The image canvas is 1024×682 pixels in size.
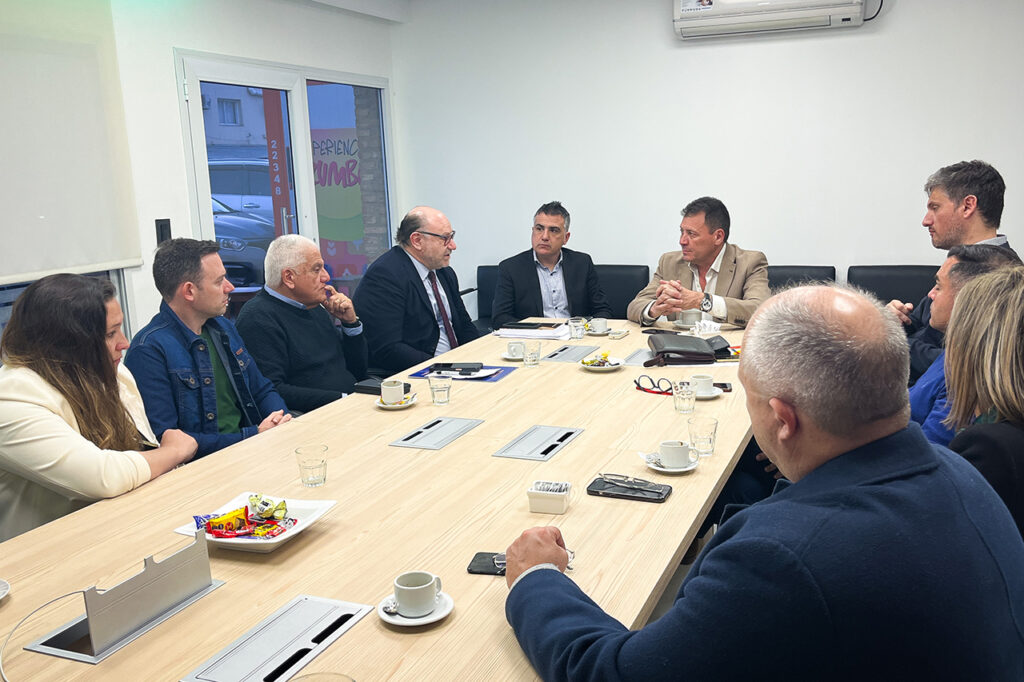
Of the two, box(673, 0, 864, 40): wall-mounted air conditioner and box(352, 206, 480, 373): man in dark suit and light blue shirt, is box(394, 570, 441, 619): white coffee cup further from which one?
box(673, 0, 864, 40): wall-mounted air conditioner

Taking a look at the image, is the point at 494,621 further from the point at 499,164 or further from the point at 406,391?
the point at 499,164

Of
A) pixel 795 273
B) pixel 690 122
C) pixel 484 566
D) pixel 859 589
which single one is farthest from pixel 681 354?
pixel 690 122

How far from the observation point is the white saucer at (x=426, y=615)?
57.7 inches

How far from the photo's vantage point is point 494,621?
149 centimetres

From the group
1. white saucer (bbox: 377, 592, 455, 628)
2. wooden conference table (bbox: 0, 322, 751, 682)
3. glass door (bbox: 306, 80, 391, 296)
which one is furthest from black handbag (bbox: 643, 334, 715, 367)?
glass door (bbox: 306, 80, 391, 296)

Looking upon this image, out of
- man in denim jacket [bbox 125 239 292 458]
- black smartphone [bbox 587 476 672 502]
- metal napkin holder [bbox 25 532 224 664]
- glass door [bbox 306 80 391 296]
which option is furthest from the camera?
glass door [bbox 306 80 391 296]

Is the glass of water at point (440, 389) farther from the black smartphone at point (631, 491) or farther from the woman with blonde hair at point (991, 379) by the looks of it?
the woman with blonde hair at point (991, 379)

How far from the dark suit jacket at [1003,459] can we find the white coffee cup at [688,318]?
95.7 inches

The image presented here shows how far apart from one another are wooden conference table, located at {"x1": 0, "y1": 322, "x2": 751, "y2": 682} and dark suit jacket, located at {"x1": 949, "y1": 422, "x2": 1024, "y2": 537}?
61 centimetres

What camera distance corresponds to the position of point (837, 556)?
108 centimetres

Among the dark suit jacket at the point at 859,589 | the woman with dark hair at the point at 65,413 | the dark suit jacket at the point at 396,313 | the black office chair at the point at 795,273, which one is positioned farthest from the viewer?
the black office chair at the point at 795,273

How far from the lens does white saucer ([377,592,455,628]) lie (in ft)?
4.81

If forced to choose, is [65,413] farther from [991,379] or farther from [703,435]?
[991,379]

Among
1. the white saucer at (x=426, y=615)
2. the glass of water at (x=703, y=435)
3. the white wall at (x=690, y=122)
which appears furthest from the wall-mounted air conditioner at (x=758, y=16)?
the white saucer at (x=426, y=615)
